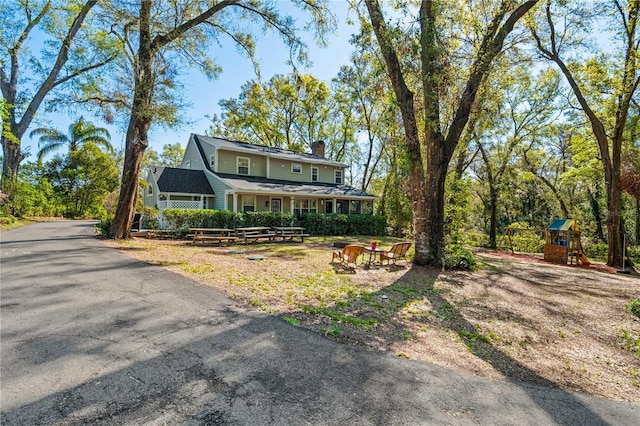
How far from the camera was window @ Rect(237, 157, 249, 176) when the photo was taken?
22.8 metres

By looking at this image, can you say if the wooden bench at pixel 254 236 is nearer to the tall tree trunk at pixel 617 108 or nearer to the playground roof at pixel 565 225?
the playground roof at pixel 565 225

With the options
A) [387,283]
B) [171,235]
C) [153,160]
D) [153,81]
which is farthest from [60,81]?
[153,160]

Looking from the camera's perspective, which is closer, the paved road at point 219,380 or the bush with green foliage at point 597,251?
the paved road at point 219,380

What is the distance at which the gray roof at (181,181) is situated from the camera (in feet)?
63.3

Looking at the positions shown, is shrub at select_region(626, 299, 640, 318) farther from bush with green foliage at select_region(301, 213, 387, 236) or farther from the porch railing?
the porch railing

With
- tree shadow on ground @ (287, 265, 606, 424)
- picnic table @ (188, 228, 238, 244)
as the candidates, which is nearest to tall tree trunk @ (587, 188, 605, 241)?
tree shadow on ground @ (287, 265, 606, 424)

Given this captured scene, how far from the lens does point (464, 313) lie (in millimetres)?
5875

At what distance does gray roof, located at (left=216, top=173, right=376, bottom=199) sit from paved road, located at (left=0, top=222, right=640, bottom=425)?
1528 cm

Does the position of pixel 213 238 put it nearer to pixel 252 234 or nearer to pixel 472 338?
pixel 252 234

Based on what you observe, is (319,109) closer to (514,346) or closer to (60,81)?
(60,81)

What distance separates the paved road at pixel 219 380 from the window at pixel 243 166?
18756 mm

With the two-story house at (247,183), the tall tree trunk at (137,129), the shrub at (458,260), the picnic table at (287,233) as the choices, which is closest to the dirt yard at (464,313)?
the shrub at (458,260)

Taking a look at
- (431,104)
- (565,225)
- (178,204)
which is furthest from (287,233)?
(565,225)

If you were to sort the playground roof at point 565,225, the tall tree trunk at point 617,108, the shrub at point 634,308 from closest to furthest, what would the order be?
the shrub at point 634,308
the tall tree trunk at point 617,108
the playground roof at point 565,225
